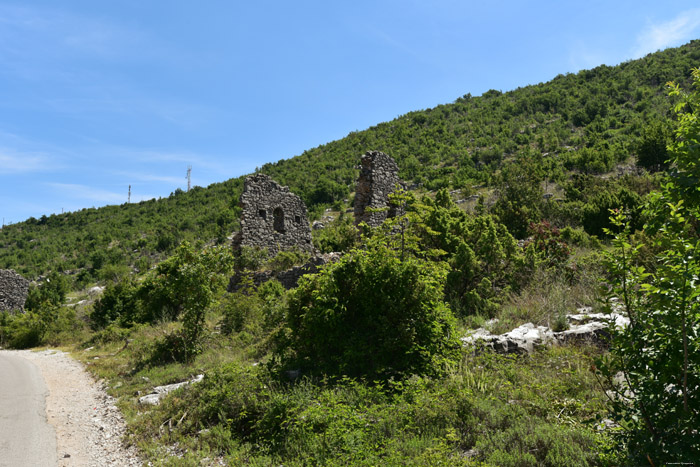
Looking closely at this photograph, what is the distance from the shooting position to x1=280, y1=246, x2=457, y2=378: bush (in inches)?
232

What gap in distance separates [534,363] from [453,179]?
28.4m

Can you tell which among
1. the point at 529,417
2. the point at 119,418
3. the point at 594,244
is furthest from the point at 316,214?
the point at 529,417

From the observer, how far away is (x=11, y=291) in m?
22.7

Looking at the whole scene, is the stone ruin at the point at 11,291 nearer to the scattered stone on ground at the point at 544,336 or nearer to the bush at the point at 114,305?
the bush at the point at 114,305

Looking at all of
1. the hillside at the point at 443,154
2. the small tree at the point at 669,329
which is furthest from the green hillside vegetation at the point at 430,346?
the hillside at the point at 443,154

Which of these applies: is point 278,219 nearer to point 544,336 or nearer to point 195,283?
point 195,283

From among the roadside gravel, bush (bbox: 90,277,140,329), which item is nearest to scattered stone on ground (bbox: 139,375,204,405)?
the roadside gravel

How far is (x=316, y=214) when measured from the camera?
3428cm

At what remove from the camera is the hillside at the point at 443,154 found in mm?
32812

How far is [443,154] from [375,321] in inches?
1430

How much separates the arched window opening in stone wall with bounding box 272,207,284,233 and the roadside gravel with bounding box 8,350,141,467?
973 centimetres

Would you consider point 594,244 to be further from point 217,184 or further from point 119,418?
point 217,184

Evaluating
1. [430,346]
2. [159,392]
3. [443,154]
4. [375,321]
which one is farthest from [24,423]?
[443,154]

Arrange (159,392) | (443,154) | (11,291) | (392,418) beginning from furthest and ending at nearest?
(443,154) → (11,291) → (159,392) → (392,418)
